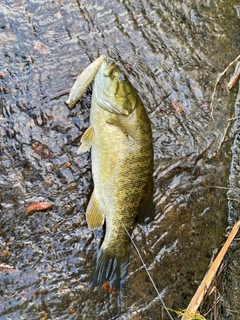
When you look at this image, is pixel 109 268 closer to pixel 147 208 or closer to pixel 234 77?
pixel 147 208

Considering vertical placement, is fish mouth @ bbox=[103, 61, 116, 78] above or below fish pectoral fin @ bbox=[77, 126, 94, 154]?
above

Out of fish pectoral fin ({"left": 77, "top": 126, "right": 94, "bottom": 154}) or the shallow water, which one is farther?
the shallow water

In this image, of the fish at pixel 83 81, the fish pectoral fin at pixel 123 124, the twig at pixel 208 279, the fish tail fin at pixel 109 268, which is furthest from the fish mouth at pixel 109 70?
the twig at pixel 208 279

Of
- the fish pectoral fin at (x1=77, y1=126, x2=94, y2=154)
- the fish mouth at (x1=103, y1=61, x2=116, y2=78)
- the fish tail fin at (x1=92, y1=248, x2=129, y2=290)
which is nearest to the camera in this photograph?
the fish mouth at (x1=103, y1=61, x2=116, y2=78)

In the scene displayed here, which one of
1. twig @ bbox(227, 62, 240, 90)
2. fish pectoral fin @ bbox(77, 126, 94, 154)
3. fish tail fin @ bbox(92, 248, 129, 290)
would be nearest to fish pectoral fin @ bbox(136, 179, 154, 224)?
fish tail fin @ bbox(92, 248, 129, 290)

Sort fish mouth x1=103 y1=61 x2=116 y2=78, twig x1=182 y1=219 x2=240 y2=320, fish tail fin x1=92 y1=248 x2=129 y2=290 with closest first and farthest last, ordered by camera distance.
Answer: fish mouth x1=103 y1=61 x2=116 y2=78 < fish tail fin x1=92 y1=248 x2=129 y2=290 < twig x1=182 y1=219 x2=240 y2=320

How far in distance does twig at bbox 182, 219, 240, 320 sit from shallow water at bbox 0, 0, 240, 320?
0.06m

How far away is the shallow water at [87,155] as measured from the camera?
3.52 meters

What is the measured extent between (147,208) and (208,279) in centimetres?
88

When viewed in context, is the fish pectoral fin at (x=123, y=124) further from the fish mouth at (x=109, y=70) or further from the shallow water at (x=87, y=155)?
the shallow water at (x=87, y=155)

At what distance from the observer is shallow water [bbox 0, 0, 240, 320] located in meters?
3.52

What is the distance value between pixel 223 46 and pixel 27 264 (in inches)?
103

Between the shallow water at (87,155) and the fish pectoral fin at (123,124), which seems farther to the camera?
the shallow water at (87,155)

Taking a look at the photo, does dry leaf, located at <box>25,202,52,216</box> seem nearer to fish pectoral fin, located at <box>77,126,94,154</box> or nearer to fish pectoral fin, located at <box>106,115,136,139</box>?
fish pectoral fin, located at <box>77,126,94,154</box>
